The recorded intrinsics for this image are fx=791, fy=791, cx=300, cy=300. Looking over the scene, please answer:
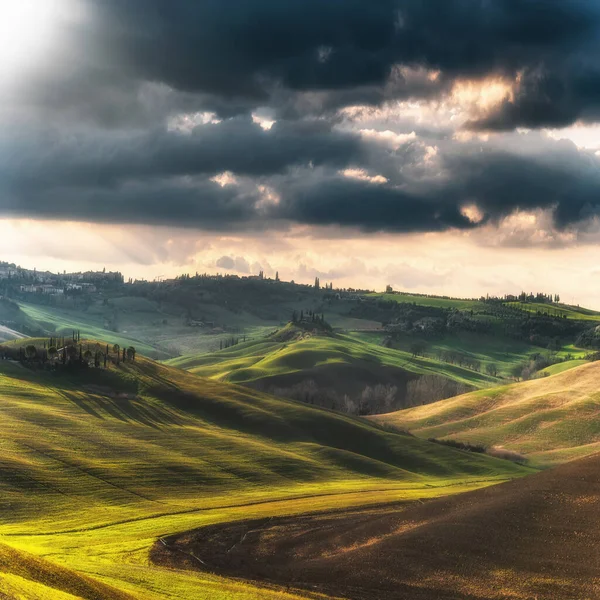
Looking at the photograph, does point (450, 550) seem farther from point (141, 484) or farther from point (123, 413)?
point (123, 413)

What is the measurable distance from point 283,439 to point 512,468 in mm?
57190

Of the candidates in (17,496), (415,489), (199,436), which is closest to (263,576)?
(17,496)

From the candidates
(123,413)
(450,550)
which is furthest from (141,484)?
(450,550)

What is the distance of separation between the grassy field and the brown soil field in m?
6.30

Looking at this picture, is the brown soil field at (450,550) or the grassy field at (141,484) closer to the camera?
the grassy field at (141,484)

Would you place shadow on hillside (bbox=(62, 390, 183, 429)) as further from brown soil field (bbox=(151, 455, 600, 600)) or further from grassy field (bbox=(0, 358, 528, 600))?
brown soil field (bbox=(151, 455, 600, 600))

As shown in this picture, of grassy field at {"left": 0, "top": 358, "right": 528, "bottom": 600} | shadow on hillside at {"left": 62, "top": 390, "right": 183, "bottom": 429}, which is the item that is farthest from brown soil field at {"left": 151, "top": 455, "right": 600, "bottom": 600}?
shadow on hillside at {"left": 62, "top": 390, "right": 183, "bottom": 429}

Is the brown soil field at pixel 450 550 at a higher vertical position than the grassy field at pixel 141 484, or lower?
higher

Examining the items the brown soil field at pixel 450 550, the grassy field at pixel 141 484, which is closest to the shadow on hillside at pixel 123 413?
the grassy field at pixel 141 484

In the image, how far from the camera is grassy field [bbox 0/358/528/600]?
72.4 m

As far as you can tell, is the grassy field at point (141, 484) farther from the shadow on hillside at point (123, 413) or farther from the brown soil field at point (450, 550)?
the brown soil field at point (450, 550)

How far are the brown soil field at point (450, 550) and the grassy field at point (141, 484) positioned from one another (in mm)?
6296

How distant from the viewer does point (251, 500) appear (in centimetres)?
13325

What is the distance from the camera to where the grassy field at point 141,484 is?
7244 cm
